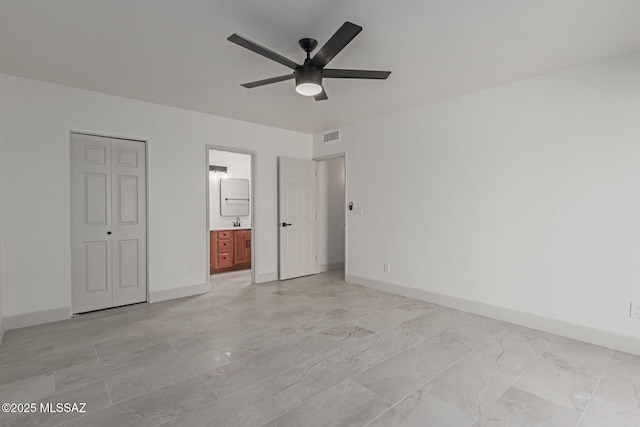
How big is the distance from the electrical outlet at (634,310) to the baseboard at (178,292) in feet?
15.7

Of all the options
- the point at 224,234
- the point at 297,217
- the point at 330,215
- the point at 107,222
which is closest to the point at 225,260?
the point at 224,234

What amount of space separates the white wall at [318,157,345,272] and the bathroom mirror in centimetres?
192

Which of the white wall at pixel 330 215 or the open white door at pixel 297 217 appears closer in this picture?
the open white door at pixel 297 217

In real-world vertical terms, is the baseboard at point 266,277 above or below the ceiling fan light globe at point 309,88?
below

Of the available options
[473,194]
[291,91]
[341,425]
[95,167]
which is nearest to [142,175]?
[95,167]

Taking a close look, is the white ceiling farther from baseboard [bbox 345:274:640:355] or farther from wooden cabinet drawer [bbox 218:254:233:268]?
wooden cabinet drawer [bbox 218:254:233:268]

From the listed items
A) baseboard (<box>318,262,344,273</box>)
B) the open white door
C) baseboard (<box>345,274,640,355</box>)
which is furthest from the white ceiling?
baseboard (<box>318,262,344,273</box>)

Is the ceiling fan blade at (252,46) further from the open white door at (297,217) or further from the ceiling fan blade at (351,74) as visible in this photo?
→ the open white door at (297,217)

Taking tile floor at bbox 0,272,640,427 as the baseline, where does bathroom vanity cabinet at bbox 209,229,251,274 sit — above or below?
above

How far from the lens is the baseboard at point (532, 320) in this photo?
289cm

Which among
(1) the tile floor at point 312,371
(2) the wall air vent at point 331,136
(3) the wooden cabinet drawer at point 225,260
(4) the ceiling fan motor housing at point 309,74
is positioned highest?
(2) the wall air vent at point 331,136

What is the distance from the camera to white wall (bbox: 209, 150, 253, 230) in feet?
22.4

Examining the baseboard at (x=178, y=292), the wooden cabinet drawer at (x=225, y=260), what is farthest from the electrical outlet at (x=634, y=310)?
the wooden cabinet drawer at (x=225, y=260)

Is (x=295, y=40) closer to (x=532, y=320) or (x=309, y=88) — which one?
(x=309, y=88)
